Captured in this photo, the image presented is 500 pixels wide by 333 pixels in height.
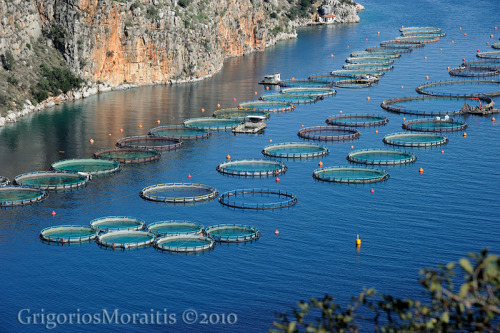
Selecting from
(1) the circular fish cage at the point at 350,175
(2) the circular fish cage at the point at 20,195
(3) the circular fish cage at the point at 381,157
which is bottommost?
(2) the circular fish cage at the point at 20,195

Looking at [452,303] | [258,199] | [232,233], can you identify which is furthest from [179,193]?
[452,303]

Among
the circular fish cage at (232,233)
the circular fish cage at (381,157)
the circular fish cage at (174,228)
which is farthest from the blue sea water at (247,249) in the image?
the circular fish cage at (174,228)

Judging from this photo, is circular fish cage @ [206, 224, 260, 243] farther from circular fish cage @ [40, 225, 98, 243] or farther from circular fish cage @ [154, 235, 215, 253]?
circular fish cage @ [40, 225, 98, 243]

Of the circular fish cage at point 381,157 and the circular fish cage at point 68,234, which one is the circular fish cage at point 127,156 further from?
the circular fish cage at point 68,234

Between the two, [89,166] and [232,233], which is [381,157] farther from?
[89,166]

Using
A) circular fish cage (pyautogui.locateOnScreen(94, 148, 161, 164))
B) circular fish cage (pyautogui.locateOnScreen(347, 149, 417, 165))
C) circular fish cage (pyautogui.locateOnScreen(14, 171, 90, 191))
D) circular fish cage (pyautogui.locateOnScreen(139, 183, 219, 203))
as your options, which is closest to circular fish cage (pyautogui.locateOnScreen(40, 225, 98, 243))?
circular fish cage (pyautogui.locateOnScreen(139, 183, 219, 203))
